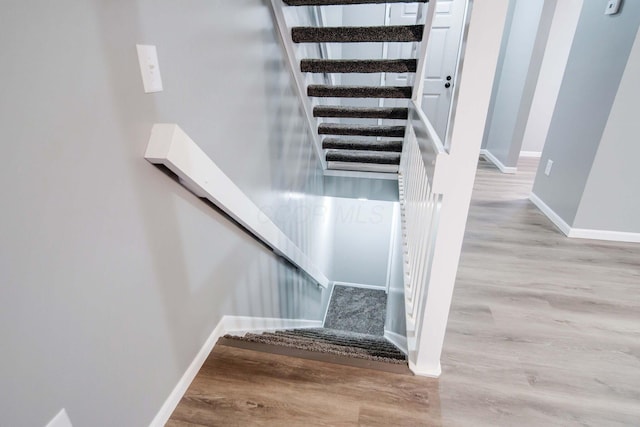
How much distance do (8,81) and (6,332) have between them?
45 centimetres

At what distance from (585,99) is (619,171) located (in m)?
0.60

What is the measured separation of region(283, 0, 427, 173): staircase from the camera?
1939mm

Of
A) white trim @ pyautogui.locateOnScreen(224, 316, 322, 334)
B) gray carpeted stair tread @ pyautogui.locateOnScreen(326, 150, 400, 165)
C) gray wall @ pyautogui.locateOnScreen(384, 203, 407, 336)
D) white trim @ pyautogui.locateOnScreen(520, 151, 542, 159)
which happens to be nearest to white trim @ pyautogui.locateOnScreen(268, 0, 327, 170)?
gray carpeted stair tread @ pyautogui.locateOnScreen(326, 150, 400, 165)

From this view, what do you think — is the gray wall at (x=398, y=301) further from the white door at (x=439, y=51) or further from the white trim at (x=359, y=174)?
the white door at (x=439, y=51)

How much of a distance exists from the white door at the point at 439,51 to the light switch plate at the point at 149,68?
3588 mm

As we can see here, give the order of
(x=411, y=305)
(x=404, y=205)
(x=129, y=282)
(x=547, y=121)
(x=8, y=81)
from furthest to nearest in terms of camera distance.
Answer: (x=547, y=121), (x=404, y=205), (x=411, y=305), (x=129, y=282), (x=8, y=81)

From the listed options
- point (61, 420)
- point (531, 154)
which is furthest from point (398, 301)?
point (531, 154)

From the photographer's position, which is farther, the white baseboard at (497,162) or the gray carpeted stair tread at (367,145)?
the white baseboard at (497,162)

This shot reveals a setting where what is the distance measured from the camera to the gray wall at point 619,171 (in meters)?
2.17

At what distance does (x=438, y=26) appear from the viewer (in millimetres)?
4055

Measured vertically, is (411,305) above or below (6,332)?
below

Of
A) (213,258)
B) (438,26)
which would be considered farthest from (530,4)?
(213,258)

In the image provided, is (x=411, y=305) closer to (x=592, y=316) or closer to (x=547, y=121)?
(x=592, y=316)

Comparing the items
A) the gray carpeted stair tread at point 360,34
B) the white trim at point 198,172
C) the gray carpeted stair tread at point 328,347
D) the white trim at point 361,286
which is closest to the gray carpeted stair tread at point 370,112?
the gray carpeted stair tread at point 360,34
